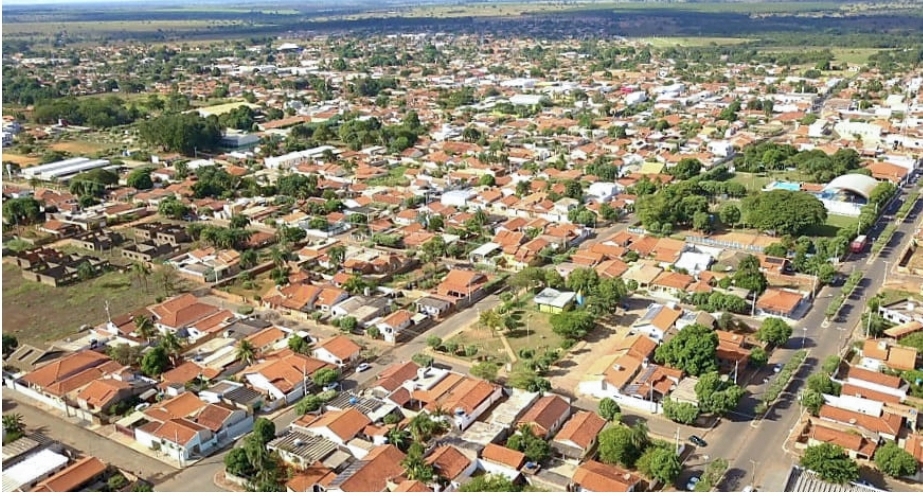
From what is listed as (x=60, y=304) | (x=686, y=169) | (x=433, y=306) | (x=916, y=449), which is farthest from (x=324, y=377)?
(x=686, y=169)

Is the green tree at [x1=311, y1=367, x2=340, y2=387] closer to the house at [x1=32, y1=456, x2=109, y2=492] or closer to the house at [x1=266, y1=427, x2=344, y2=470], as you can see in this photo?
the house at [x1=266, y1=427, x2=344, y2=470]

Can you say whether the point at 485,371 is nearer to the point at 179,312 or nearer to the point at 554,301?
the point at 554,301

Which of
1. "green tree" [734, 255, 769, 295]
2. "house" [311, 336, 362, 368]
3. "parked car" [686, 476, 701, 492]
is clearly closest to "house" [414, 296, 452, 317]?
"house" [311, 336, 362, 368]

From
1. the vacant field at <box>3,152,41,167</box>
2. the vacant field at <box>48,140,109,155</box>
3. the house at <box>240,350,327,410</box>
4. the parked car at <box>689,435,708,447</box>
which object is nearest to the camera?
the parked car at <box>689,435,708,447</box>

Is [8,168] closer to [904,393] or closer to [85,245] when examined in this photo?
[85,245]

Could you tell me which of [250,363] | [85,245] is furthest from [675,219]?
[85,245]

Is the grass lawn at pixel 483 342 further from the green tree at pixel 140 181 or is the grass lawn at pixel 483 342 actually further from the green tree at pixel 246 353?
the green tree at pixel 140 181
